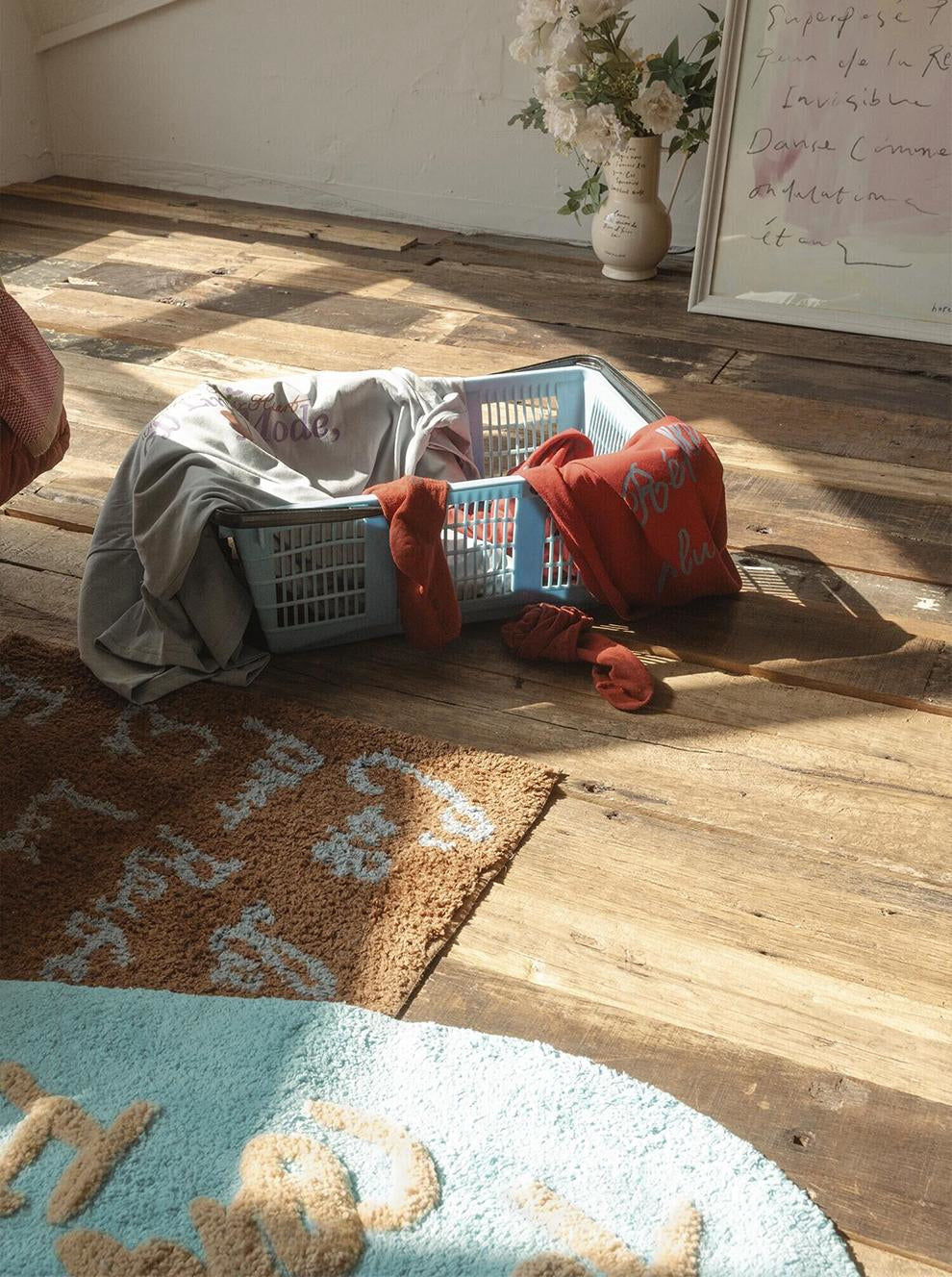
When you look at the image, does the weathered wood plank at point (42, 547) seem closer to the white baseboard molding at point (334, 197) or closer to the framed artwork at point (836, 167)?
the framed artwork at point (836, 167)

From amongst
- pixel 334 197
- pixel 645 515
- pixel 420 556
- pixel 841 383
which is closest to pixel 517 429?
pixel 645 515

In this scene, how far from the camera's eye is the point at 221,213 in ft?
12.5

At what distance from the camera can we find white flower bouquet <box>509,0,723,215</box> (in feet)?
9.54

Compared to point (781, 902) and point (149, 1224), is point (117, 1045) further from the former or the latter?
point (781, 902)

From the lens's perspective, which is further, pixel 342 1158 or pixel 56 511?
pixel 56 511

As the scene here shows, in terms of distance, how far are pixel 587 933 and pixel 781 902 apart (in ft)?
0.68

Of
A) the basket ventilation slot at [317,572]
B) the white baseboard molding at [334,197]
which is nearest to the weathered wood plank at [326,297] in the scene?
the white baseboard molding at [334,197]

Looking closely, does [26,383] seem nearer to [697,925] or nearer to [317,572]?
[317,572]

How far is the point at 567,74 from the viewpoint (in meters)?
2.96

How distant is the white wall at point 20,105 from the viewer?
151 inches

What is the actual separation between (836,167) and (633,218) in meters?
0.53

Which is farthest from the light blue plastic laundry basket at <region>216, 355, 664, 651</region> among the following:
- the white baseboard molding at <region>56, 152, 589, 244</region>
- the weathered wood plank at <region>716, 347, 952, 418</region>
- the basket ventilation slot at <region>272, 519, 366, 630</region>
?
the white baseboard molding at <region>56, 152, 589, 244</region>

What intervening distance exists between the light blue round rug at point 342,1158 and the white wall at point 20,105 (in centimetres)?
351

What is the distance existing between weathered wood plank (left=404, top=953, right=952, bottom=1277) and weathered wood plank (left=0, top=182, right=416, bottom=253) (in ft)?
9.03
